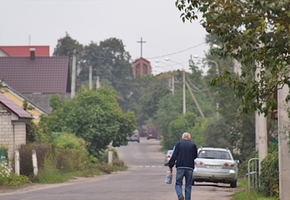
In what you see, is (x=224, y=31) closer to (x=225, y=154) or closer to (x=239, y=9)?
(x=239, y=9)

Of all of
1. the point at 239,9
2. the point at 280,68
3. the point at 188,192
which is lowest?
the point at 188,192

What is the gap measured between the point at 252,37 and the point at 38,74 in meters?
56.2

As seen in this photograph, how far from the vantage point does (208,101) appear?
8344 centimetres

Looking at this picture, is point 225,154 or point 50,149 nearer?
point 225,154

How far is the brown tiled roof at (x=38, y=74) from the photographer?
63.2 m

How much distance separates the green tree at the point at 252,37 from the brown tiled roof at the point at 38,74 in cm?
5179

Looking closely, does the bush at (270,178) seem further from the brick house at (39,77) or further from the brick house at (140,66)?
the brick house at (140,66)

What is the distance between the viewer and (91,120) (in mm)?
44531

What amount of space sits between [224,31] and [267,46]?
616mm

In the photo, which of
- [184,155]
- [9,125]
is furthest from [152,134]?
[184,155]

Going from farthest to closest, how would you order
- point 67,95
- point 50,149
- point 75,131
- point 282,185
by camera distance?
point 67,95
point 75,131
point 50,149
point 282,185

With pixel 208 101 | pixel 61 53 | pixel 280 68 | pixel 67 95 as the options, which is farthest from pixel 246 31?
pixel 61 53

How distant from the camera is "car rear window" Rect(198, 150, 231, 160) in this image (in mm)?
28250

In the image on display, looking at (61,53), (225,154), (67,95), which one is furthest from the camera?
(61,53)
